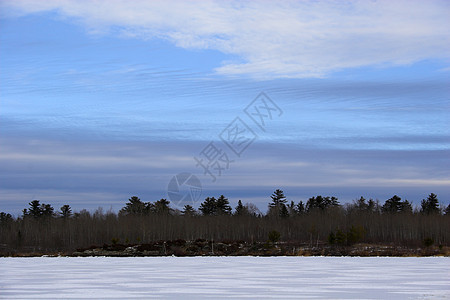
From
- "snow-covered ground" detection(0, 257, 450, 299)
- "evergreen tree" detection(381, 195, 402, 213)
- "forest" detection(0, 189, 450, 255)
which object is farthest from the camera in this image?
"evergreen tree" detection(381, 195, 402, 213)

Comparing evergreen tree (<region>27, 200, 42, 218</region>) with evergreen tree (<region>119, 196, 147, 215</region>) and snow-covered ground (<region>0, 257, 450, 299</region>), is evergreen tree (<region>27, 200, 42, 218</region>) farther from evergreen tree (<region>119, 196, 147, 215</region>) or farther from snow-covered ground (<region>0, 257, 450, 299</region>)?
snow-covered ground (<region>0, 257, 450, 299</region>)

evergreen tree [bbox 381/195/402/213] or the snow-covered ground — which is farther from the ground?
evergreen tree [bbox 381/195/402/213]

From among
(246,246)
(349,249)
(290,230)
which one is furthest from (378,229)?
(246,246)

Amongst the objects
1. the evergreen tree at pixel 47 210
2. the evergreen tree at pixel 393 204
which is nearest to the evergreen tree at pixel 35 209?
the evergreen tree at pixel 47 210

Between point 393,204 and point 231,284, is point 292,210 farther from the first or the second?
point 231,284

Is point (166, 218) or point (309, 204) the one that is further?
point (309, 204)

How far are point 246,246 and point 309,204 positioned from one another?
58094 mm

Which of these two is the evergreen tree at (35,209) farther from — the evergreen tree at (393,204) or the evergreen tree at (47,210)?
the evergreen tree at (393,204)

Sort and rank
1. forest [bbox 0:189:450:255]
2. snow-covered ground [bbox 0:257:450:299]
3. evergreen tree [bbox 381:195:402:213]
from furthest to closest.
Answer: evergreen tree [bbox 381:195:402:213] < forest [bbox 0:189:450:255] < snow-covered ground [bbox 0:257:450:299]

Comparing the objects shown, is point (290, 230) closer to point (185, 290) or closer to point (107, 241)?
point (107, 241)

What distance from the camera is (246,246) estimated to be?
38.7 meters

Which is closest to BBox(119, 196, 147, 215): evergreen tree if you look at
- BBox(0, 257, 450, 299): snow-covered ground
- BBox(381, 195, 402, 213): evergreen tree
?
BBox(381, 195, 402, 213): evergreen tree

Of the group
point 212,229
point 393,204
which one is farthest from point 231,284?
point 393,204

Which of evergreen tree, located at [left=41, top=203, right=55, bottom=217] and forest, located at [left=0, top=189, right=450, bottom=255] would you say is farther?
evergreen tree, located at [left=41, top=203, right=55, bottom=217]
